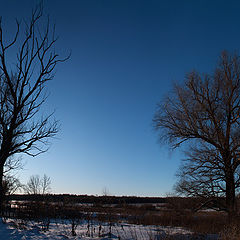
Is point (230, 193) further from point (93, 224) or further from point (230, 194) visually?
point (93, 224)

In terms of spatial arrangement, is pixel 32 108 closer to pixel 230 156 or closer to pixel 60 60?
pixel 60 60

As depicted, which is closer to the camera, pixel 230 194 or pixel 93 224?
pixel 93 224

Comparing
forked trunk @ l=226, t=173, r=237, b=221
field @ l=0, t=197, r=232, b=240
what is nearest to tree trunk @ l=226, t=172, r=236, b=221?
forked trunk @ l=226, t=173, r=237, b=221

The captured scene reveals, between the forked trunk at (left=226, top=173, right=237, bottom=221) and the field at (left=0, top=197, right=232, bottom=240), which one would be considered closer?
the field at (left=0, top=197, right=232, bottom=240)

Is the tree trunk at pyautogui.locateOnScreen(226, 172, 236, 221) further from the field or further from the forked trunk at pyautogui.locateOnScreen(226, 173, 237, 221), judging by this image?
the field

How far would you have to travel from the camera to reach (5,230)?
22.1ft

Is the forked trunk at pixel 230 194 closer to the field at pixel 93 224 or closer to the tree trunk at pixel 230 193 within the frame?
the tree trunk at pixel 230 193

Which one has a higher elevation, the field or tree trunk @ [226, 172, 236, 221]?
tree trunk @ [226, 172, 236, 221]

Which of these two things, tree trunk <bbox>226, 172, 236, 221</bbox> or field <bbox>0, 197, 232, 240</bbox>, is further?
tree trunk <bbox>226, 172, 236, 221</bbox>

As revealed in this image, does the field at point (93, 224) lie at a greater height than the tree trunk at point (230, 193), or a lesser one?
lesser

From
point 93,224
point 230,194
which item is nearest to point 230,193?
point 230,194

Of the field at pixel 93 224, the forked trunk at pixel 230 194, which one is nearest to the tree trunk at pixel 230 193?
the forked trunk at pixel 230 194

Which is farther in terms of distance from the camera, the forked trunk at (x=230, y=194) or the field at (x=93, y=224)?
the forked trunk at (x=230, y=194)

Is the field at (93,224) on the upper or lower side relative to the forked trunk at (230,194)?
lower
